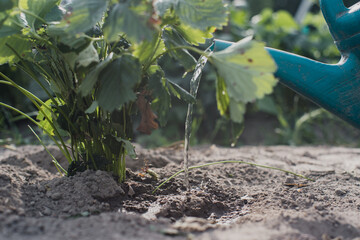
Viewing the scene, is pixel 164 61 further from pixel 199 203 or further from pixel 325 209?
pixel 325 209

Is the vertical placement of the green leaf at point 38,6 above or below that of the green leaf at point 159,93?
above

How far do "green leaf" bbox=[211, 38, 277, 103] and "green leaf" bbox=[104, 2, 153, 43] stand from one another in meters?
0.22

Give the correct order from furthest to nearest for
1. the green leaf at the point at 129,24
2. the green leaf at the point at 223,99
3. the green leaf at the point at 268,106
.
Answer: the green leaf at the point at 268,106 < the green leaf at the point at 223,99 < the green leaf at the point at 129,24

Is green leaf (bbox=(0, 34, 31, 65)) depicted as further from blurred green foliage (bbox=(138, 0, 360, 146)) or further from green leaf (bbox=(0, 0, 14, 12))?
blurred green foliage (bbox=(138, 0, 360, 146))

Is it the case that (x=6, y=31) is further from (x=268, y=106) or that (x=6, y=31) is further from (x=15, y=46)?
(x=268, y=106)

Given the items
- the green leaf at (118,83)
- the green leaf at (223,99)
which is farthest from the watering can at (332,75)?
the green leaf at (118,83)

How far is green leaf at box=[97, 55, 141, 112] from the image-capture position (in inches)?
36.0

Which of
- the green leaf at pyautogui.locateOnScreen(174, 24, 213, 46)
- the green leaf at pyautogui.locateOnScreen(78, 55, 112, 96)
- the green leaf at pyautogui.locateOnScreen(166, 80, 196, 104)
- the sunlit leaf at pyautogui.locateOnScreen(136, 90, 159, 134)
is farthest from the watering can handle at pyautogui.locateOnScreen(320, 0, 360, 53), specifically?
the green leaf at pyautogui.locateOnScreen(78, 55, 112, 96)

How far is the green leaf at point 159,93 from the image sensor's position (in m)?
1.03

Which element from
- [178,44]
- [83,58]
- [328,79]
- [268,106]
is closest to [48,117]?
[83,58]

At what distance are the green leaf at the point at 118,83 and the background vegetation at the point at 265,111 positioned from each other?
1.62m

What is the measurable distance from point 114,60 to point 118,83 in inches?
2.9

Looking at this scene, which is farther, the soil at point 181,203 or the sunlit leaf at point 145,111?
the sunlit leaf at point 145,111

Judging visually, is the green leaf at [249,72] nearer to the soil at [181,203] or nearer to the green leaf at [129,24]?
the green leaf at [129,24]
